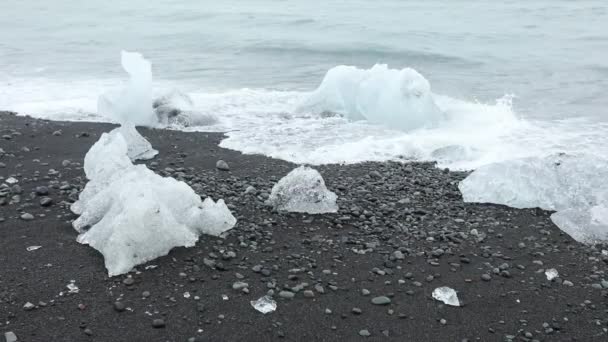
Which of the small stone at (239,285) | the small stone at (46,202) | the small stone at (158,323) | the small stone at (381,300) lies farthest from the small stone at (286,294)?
the small stone at (46,202)

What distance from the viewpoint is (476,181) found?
671 centimetres

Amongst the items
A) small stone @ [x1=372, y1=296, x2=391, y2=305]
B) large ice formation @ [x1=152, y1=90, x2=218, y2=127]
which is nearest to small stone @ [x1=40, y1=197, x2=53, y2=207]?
small stone @ [x1=372, y1=296, x2=391, y2=305]

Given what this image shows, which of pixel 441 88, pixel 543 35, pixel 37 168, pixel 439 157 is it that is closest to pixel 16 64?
pixel 37 168

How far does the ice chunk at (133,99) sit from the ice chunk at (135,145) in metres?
1.75

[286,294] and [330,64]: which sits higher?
[330,64]

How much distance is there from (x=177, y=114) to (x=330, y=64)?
27.6 ft

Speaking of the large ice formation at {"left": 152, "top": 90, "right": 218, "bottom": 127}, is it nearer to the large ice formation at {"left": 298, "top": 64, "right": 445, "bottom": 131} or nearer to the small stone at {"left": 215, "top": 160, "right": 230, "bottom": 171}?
the large ice formation at {"left": 298, "top": 64, "right": 445, "bottom": 131}

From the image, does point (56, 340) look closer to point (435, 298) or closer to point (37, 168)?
point (435, 298)

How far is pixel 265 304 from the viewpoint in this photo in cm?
436

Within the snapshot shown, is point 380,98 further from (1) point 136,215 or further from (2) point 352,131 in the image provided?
(1) point 136,215

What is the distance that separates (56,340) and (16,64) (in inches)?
544

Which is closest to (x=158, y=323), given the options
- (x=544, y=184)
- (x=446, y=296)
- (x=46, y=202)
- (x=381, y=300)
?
(x=381, y=300)

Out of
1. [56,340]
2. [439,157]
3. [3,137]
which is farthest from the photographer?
[439,157]

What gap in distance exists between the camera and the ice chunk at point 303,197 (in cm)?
596
